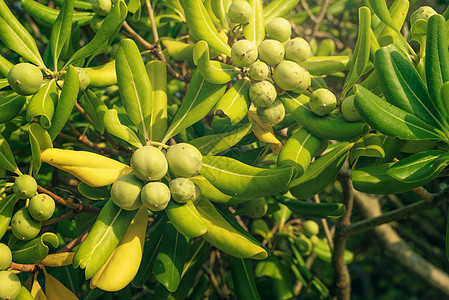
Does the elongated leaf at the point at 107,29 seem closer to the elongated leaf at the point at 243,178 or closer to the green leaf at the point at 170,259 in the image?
the elongated leaf at the point at 243,178

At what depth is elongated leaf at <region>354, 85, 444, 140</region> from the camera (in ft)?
3.27

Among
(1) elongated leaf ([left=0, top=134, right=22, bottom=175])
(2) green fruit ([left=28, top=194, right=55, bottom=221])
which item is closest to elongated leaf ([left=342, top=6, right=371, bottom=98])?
(2) green fruit ([left=28, top=194, right=55, bottom=221])

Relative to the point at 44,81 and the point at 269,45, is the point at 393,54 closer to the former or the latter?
the point at 269,45

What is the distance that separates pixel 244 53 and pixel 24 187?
795 millimetres

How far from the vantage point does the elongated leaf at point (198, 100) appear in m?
1.22

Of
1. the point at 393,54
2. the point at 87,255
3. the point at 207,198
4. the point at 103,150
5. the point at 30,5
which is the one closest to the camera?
the point at 87,255

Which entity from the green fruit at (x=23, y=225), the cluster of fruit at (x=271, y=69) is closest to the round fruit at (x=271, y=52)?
the cluster of fruit at (x=271, y=69)

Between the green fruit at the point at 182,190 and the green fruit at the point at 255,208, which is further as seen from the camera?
the green fruit at the point at 255,208

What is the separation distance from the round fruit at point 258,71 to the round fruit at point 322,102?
17 centimetres

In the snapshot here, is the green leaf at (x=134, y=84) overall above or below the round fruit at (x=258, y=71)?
below

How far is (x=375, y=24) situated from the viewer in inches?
55.7

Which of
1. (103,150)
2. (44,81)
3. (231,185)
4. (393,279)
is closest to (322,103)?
(231,185)

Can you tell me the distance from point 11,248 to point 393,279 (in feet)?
12.8

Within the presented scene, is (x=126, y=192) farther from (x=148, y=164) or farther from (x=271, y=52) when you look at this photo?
(x=271, y=52)
